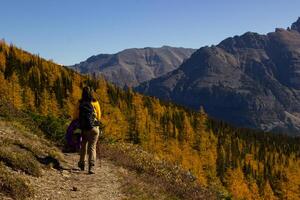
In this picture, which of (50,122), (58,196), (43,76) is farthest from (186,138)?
(58,196)

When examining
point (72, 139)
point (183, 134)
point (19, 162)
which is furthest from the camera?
point (183, 134)

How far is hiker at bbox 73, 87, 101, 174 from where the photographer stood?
18812 millimetres

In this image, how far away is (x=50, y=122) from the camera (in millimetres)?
26078

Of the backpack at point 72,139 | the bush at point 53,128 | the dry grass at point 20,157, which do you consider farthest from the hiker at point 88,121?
the bush at point 53,128

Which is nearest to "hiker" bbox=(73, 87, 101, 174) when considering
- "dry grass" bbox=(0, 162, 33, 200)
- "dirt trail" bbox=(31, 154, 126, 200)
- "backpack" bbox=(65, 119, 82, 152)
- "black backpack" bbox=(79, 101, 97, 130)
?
"black backpack" bbox=(79, 101, 97, 130)

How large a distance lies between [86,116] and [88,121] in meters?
0.22

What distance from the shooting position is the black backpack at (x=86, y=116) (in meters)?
18.8

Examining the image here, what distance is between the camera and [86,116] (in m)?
18.8

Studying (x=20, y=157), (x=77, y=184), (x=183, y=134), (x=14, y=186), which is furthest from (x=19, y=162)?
(x=183, y=134)

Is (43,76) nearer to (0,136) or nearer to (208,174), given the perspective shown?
(208,174)

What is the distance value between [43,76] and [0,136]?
120111mm

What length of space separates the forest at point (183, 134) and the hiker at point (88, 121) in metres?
79.2

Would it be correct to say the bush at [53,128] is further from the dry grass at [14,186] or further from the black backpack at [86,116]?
the dry grass at [14,186]

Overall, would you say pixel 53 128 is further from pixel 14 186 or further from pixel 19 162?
pixel 14 186
